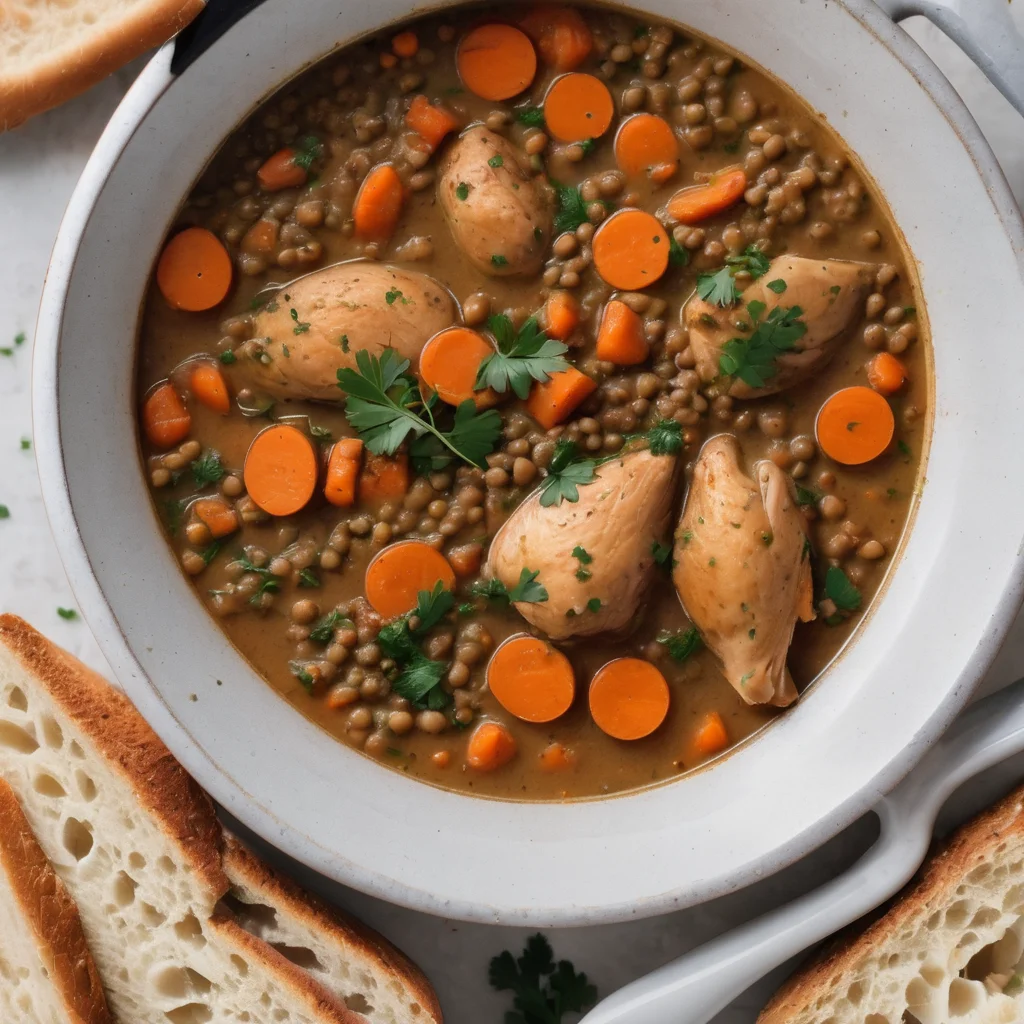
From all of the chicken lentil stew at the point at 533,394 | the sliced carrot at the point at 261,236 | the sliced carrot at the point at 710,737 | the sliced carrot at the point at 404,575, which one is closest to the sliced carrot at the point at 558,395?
the chicken lentil stew at the point at 533,394

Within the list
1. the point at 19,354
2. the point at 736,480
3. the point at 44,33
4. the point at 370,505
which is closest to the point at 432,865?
the point at 370,505

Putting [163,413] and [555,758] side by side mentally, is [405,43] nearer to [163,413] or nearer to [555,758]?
[163,413]

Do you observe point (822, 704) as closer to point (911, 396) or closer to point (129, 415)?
point (911, 396)

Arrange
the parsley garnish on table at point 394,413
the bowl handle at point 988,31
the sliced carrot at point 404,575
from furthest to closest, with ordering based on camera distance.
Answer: the sliced carrot at point 404,575 < the parsley garnish on table at point 394,413 < the bowl handle at point 988,31

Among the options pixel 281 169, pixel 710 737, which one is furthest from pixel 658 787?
pixel 281 169

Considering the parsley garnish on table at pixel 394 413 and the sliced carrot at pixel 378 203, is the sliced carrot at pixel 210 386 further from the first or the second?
the sliced carrot at pixel 378 203
